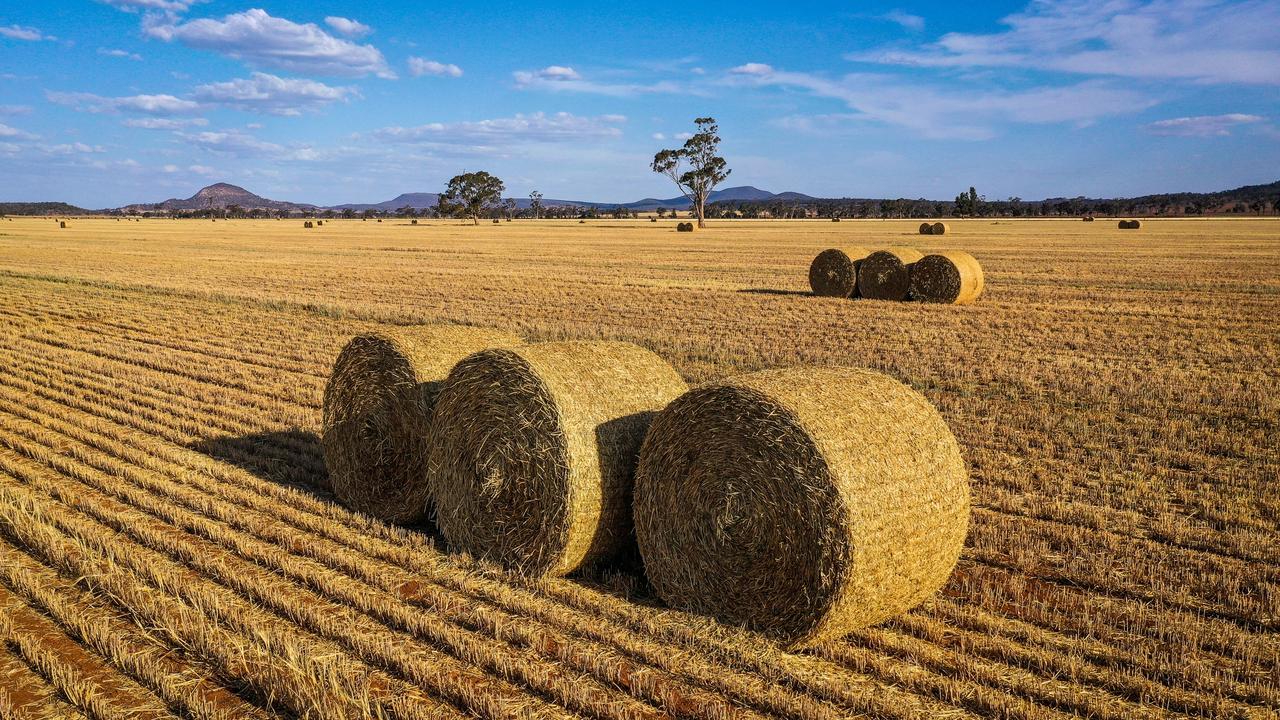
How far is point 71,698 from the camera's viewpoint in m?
4.74

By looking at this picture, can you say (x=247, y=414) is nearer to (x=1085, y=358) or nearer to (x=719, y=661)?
(x=719, y=661)

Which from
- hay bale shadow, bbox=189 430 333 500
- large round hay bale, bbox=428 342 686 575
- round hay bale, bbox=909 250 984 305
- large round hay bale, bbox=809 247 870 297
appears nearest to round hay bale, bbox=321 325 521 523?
hay bale shadow, bbox=189 430 333 500

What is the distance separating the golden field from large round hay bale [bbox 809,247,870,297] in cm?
740

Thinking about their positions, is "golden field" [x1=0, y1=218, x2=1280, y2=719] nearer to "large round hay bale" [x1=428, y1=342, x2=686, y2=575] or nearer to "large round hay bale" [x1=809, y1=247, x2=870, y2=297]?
"large round hay bale" [x1=428, y1=342, x2=686, y2=575]

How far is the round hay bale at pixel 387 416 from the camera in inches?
300

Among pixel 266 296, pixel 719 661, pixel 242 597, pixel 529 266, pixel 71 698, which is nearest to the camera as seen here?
pixel 71 698

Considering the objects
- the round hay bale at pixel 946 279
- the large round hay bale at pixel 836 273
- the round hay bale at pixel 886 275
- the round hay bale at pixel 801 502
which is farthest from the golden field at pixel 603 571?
the large round hay bale at pixel 836 273

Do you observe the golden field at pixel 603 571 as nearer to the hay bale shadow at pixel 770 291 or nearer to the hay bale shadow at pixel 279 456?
the hay bale shadow at pixel 279 456

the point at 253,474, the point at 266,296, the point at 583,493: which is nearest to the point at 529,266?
the point at 266,296

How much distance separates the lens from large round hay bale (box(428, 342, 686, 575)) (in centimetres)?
620

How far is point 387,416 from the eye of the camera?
309 inches

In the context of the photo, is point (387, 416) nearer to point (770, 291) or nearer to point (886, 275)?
point (886, 275)

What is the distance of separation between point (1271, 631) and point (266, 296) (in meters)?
22.8

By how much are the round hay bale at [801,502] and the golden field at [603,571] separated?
25 centimetres
